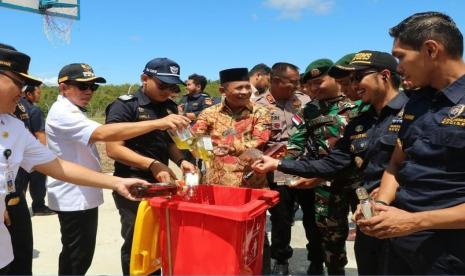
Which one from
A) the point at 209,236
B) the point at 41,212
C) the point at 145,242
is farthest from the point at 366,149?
the point at 41,212

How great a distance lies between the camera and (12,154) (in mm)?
1926

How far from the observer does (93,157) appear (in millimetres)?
2928

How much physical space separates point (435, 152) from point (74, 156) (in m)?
2.31

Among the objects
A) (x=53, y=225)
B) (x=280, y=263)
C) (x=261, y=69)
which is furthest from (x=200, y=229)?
(x=261, y=69)

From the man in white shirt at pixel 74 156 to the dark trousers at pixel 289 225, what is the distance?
181cm

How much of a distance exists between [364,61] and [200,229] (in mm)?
1444

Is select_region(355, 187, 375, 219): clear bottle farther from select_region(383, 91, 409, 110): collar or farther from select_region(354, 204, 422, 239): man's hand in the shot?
select_region(383, 91, 409, 110): collar

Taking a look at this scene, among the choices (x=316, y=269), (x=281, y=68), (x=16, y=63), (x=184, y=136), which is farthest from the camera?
(x=281, y=68)

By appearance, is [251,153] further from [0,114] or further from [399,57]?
[0,114]

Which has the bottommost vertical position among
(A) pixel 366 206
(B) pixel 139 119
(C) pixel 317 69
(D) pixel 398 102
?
(A) pixel 366 206

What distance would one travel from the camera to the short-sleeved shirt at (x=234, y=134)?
10.3 feet

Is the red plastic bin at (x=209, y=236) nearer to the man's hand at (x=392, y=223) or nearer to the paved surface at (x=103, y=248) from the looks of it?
the man's hand at (x=392, y=223)

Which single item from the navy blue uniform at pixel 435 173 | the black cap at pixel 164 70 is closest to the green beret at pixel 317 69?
the black cap at pixel 164 70

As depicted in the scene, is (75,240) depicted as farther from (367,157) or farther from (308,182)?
(367,157)
